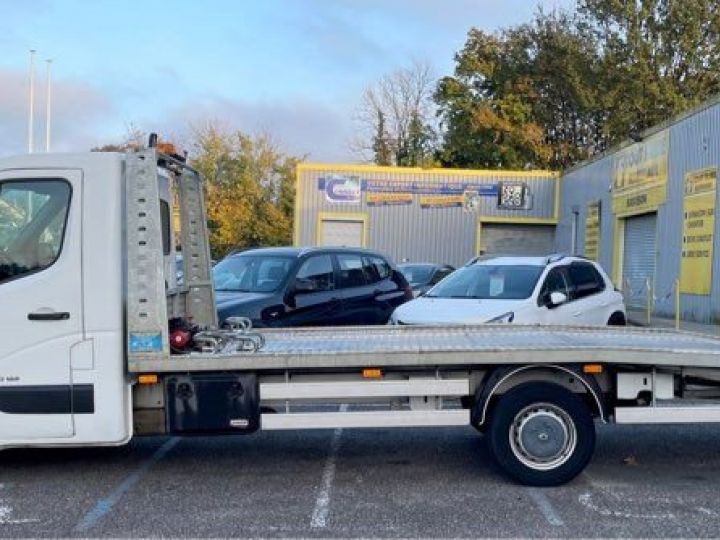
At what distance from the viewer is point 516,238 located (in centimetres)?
3806

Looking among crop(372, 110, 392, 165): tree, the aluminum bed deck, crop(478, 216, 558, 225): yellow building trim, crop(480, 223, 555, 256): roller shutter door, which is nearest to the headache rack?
the aluminum bed deck

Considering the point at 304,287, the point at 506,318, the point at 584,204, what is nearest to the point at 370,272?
the point at 304,287

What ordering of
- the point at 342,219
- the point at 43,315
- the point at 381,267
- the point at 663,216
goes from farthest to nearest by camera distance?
the point at 342,219
the point at 663,216
the point at 381,267
the point at 43,315

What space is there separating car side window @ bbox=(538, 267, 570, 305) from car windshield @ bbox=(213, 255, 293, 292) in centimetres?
350

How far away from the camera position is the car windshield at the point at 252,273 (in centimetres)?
1148

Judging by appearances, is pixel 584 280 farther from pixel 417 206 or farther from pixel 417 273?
pixel 417 206

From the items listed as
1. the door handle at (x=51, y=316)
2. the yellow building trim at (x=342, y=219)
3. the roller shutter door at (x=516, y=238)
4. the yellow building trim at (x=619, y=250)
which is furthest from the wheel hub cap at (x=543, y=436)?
the roller shutter door at (x=516, y=238)

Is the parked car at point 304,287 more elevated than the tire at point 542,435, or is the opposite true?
the parked car at point 304,287

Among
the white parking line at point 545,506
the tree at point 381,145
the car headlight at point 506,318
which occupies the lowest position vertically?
the white parking line at point 545,506

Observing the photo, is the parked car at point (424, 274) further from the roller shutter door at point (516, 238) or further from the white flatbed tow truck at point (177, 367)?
the roller shutter door at point (516, 238)

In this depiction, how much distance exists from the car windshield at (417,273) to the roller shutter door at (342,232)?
572 inches

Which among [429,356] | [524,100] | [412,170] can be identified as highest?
[524,100]

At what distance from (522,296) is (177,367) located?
21.6 ft

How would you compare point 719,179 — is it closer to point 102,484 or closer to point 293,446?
point 293,446
